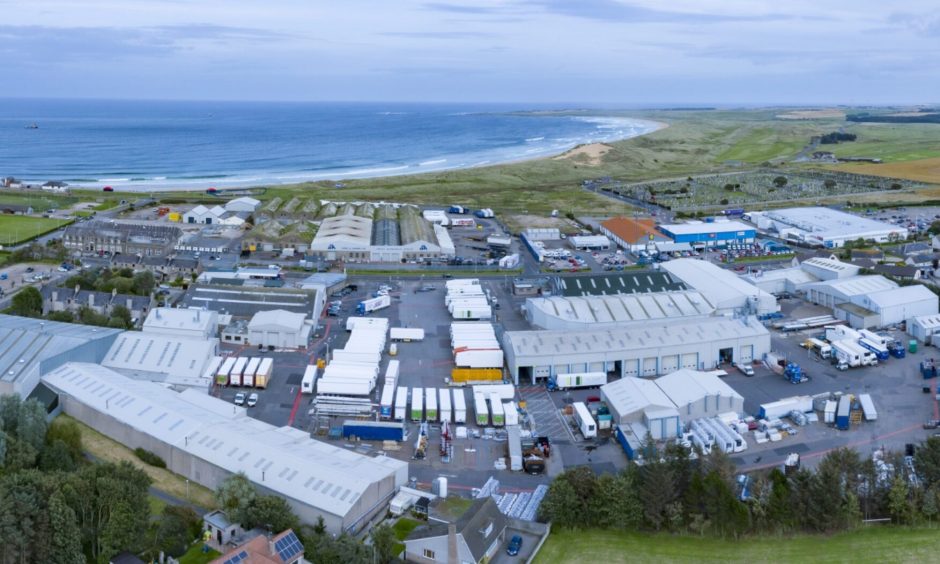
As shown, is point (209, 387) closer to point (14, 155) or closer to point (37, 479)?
point (37, 479)

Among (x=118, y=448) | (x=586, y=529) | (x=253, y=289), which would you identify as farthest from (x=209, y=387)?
(x=586, y=529)

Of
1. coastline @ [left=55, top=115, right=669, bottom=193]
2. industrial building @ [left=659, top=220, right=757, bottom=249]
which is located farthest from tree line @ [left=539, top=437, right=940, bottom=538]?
coastline @ [left=55, top=115, right=669, bottom=193]

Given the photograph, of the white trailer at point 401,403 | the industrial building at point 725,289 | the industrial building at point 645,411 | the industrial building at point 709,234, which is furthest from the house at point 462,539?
the industrial building at point 709,234

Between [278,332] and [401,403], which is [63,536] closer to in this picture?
[401,403]

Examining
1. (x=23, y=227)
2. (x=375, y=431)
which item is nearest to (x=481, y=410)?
(x=375, y=431)

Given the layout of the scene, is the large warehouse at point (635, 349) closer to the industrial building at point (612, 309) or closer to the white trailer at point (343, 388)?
the industrial building at point (612, 309)

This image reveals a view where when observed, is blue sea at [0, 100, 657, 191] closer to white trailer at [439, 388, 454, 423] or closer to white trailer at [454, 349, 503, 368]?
white trailer at [454, 349, 503, 368]
